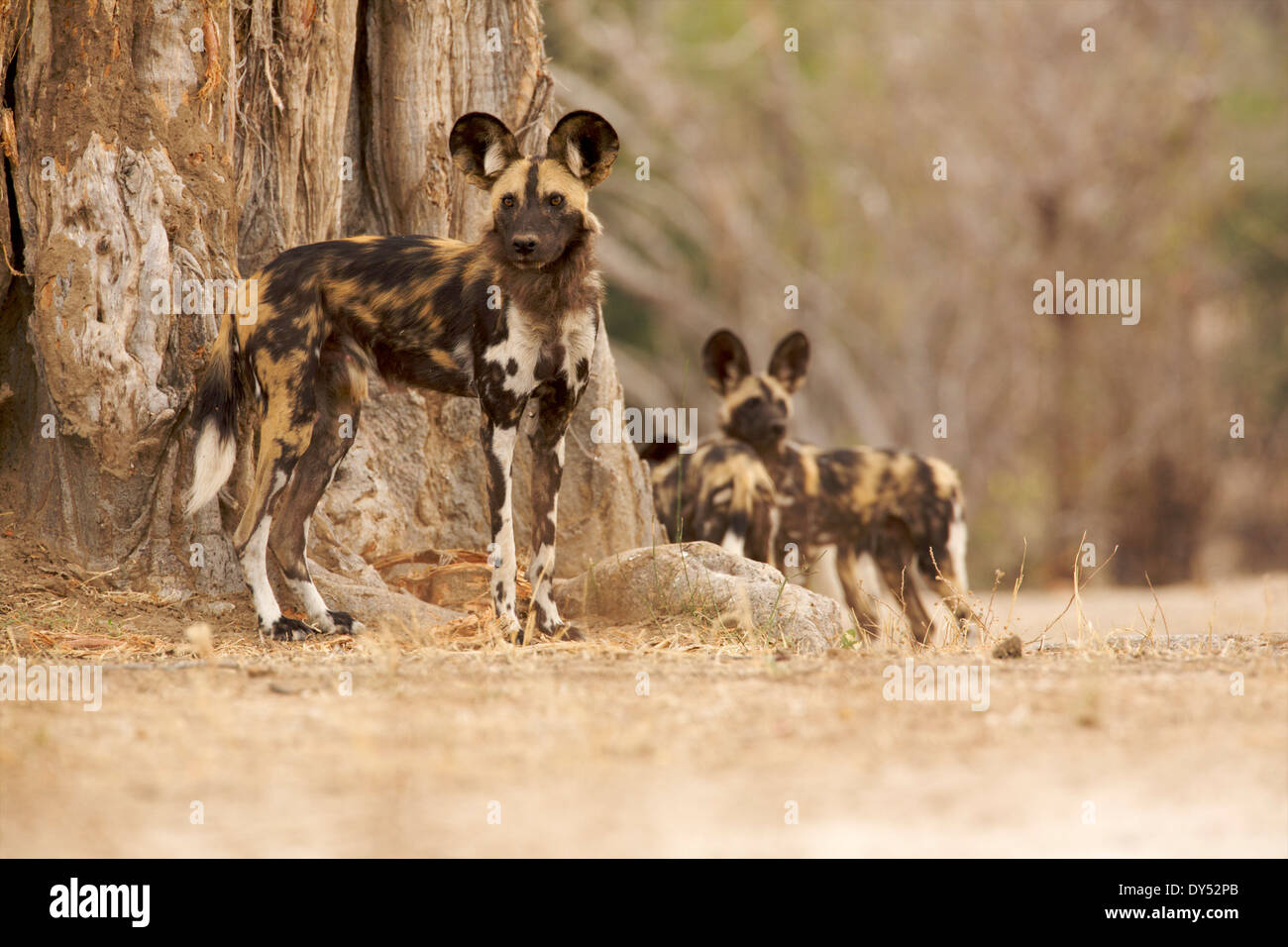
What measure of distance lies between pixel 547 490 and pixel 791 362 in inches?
146

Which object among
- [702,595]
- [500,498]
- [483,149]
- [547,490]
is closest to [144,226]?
[483,149]

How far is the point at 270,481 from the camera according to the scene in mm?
5602

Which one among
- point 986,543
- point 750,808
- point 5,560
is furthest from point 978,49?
point 750,808

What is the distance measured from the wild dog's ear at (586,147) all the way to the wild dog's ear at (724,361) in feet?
11.2

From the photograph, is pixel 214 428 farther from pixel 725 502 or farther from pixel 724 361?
pixel 724 361

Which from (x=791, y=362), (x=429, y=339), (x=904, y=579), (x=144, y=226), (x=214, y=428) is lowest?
(x=904, y=579)

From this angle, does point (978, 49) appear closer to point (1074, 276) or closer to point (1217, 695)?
point (1074, 276)

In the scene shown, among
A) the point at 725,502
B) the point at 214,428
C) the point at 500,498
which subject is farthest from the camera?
the point at 725,502

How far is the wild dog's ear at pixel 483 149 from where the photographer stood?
5.59 meters

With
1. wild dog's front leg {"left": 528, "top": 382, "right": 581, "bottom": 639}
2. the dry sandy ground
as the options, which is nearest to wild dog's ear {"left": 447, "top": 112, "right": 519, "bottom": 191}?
wild dog's front leg {"left": 528, "top": 382, "right": 581, "bottom": 639}

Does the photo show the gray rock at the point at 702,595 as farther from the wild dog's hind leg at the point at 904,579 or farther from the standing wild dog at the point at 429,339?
the wild dog's hind leg at the point at 904,579

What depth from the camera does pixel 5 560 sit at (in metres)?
5.67

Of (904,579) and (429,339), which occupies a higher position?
(429,339)

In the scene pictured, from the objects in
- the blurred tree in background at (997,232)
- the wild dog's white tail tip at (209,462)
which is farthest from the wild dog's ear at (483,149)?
the blurred tree in background at (997,232)
